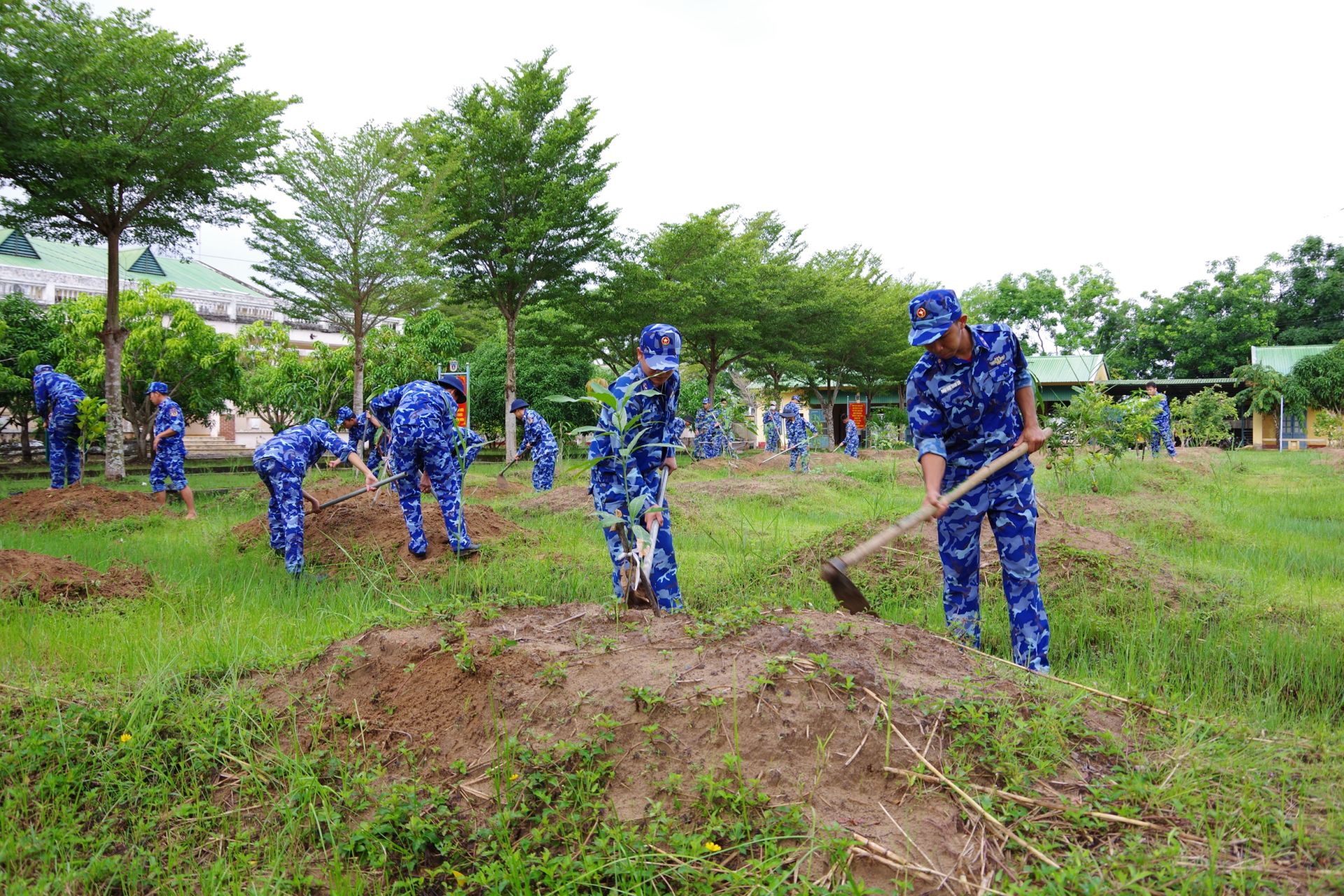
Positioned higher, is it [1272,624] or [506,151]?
[506,151]

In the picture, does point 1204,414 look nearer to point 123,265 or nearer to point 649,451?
point 649,451

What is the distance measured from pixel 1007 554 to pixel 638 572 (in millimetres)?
1717

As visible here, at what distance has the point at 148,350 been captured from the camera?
18188 mm

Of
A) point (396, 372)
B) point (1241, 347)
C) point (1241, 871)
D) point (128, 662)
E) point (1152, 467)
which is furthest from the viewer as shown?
point (1241, 347)

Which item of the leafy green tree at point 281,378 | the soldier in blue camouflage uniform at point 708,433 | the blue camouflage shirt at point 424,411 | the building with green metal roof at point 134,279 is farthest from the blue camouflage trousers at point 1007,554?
the building with green metal roof at point 134,279

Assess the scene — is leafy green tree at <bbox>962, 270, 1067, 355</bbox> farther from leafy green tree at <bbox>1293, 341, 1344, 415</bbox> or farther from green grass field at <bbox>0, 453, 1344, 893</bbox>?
green grass field at <bbox>0, 453, 1344, 893</bbox>

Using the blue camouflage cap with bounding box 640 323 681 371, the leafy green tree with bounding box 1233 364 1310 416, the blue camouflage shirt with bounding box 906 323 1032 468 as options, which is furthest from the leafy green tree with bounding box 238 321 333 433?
the leafy green tree with bounding box 1233 364 1310 416

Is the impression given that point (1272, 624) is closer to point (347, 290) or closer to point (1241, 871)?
point (1241, 871)

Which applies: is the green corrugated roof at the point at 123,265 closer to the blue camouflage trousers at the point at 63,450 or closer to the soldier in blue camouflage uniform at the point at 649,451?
the blue camouflage trousers at the point at 63,450

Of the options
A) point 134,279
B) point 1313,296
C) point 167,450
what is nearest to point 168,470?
point 167,450

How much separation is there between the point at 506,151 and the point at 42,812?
16.6 m

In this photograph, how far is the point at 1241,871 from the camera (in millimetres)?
1812

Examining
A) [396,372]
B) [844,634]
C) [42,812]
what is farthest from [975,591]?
[396,372]

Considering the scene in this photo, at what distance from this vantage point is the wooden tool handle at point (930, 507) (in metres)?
3.36
